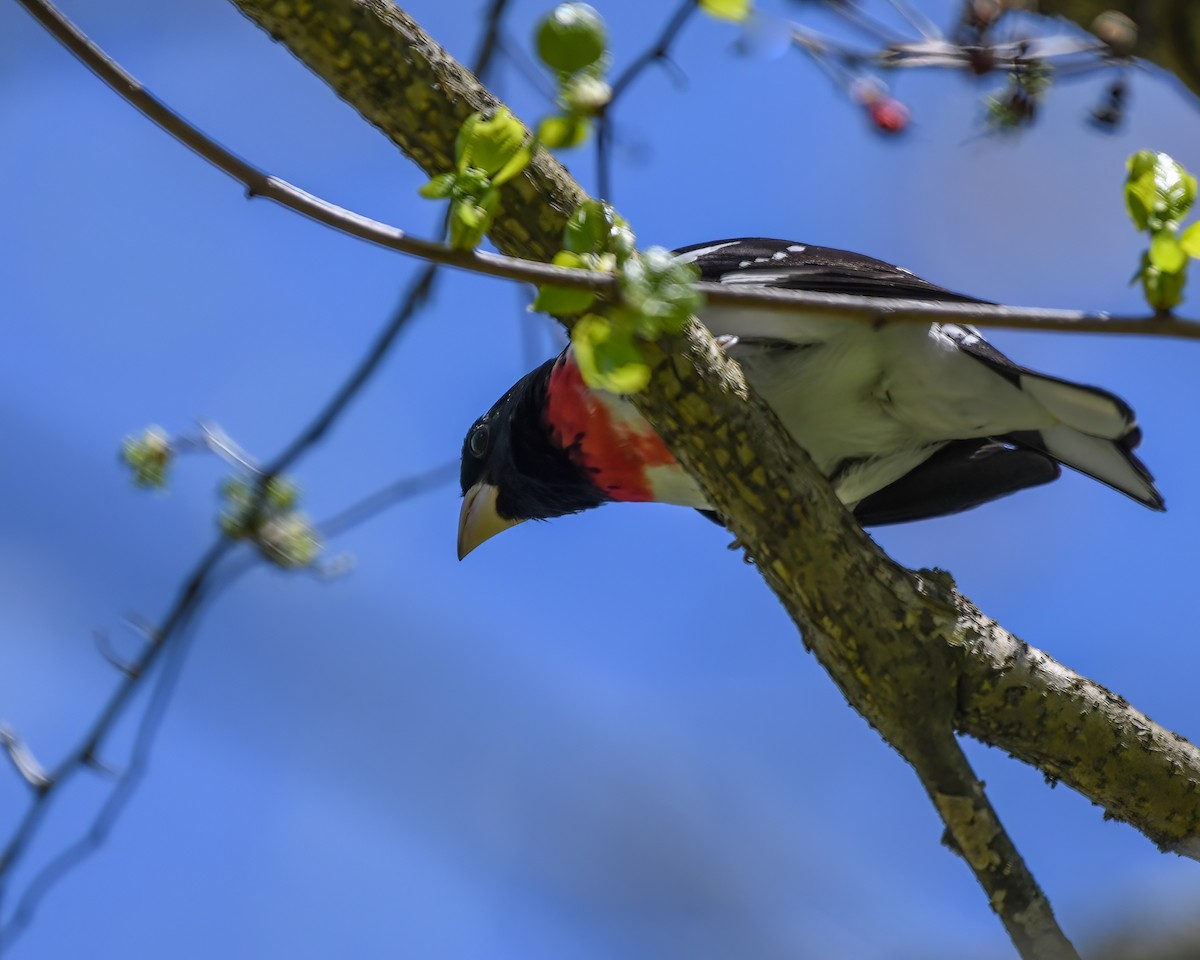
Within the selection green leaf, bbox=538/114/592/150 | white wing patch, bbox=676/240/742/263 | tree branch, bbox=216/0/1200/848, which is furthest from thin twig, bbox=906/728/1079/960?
green leaf, bbox=538/114/592/150

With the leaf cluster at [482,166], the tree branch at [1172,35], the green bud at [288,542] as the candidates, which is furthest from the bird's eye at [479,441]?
the tree branch at [1172,35]

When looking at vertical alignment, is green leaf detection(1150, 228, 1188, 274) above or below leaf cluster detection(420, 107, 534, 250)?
above

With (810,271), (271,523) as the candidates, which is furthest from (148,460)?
(810,271)

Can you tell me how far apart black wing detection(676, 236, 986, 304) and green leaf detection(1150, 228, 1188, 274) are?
1.39 m

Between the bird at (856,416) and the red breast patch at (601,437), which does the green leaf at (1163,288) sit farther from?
the red breast patch at (601,437)

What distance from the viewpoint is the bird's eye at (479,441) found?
11.6 ft

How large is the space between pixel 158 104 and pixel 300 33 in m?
1.01

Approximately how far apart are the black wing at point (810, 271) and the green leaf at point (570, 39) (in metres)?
1.57

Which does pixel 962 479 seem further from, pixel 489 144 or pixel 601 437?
pixel 489 144

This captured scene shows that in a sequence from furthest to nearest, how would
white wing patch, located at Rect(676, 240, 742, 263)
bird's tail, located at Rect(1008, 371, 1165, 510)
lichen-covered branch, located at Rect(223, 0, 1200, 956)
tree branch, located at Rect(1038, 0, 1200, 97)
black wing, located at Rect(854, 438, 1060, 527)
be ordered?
black wing, located at Rect(854, 438, 1060, 527), white wing patch, located at Rect(676, 240, 742, 263), bird's tail, located at Rect(1008, 371, 1165, 510), lichen-covered branch, located at Rect(223, 0, 1200, 956), tree branch, located at Rect(1038, 0, 1200, 97)

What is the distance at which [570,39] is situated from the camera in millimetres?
1059

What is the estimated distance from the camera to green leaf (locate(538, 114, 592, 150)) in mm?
1114

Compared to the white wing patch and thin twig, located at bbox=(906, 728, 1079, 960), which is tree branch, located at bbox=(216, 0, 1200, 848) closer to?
thin twig, located at bbox=(906, 728, 1079, 960)

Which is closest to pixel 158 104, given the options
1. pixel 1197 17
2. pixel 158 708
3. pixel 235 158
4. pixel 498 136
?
pixel 235 158
